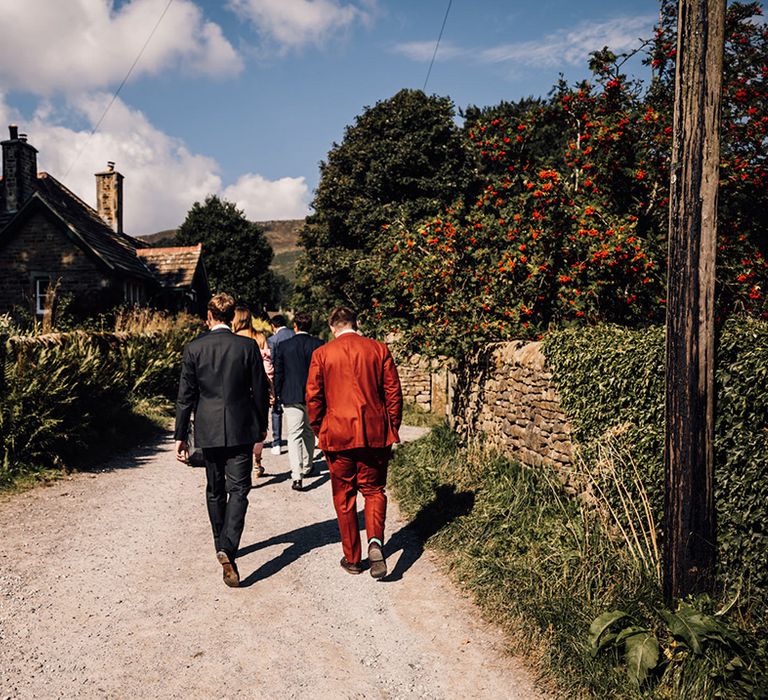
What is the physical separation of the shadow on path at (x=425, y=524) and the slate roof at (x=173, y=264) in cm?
2260

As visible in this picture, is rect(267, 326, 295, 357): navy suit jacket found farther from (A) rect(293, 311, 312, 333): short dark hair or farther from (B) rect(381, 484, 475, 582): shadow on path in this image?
(B) rect(381, 484, 475, 582): shadow on path

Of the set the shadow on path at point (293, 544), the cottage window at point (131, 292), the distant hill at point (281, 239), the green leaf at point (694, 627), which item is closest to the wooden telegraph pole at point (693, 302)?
the green leaf at point (694, 627)

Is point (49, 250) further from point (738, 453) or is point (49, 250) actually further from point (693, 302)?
point (738, 453)

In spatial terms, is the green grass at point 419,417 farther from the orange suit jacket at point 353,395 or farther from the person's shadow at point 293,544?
the orange suit jacket at point 353,395

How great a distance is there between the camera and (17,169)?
22703 millimetres

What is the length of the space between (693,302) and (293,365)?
495 cm

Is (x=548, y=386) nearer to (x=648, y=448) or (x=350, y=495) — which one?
(x=648, y=448)

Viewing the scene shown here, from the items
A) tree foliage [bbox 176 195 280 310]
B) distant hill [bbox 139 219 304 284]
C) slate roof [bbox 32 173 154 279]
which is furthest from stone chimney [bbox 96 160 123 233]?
distant hill [bbox 139 219 304 284]

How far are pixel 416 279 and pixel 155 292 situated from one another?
20921mm

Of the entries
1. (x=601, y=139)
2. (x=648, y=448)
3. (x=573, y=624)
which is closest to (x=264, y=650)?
(x=573, y=624)

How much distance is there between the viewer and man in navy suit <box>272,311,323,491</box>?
7348 mm

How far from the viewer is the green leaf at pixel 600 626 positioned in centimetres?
324

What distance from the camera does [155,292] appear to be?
2672 cm

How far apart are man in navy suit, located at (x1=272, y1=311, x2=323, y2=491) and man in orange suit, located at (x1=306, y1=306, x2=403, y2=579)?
2.56 meters
